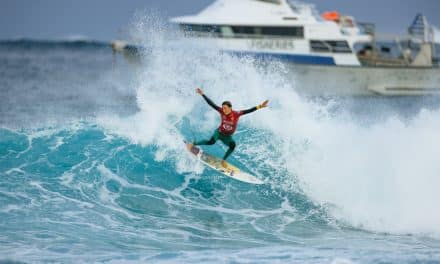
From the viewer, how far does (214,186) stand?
16641mm

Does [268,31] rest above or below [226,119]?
above

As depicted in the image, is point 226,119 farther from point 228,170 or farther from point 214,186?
point 214,186

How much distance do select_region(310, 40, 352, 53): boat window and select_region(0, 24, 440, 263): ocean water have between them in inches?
487

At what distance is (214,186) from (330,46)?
67.0ft

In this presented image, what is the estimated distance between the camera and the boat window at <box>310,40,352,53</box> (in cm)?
3534

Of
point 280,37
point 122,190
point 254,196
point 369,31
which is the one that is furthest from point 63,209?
point 369,31

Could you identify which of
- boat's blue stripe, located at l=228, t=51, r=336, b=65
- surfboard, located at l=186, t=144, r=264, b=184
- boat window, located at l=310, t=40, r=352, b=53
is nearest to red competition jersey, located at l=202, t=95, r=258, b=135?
surfboard, located at l=186, t=144, r=264, b=184

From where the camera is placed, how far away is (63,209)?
576 inches

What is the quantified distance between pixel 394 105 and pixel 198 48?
417 inches

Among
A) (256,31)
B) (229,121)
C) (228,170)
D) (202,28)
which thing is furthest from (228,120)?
(256,31)

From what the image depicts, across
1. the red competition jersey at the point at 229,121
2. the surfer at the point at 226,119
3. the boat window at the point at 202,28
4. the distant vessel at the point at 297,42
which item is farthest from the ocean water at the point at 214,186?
the distant vessel at the point at 297,42

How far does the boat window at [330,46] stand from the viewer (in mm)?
35344

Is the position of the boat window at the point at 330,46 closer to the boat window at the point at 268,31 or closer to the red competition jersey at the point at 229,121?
the boat window at the point at 268,31

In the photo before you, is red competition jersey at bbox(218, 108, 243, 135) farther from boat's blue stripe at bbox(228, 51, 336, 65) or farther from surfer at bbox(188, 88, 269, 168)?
boat's blue stripe at bbox(228, 51, 336, 65)
